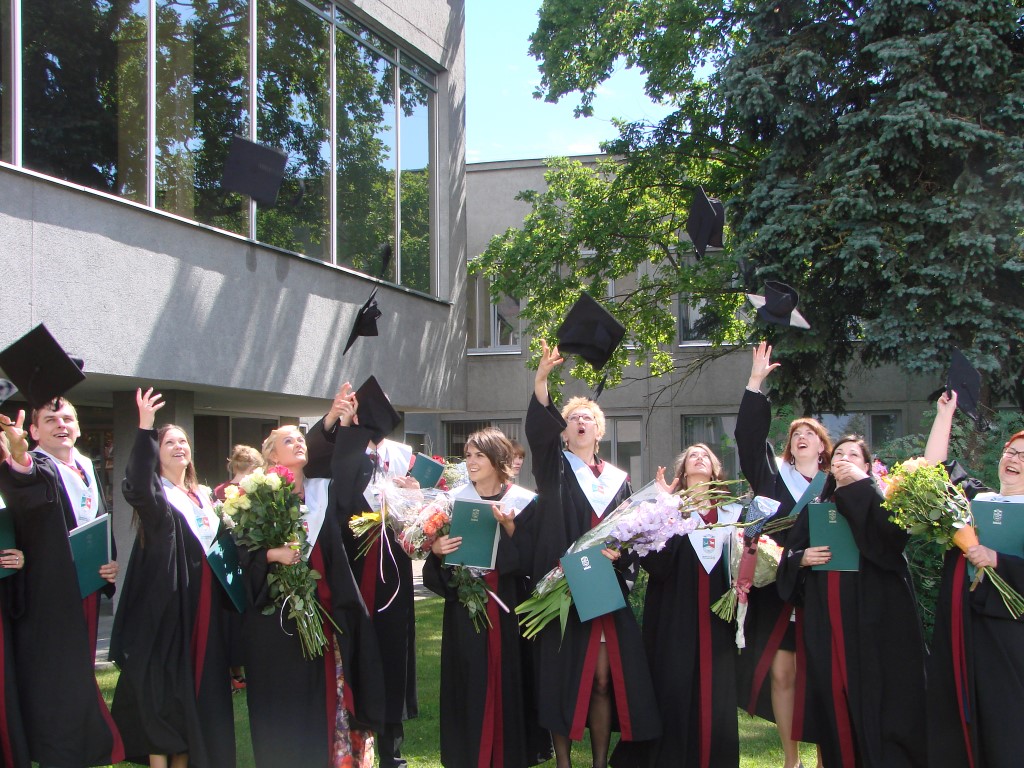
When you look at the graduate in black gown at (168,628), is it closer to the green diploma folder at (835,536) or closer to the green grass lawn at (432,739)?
the green grass lawn at (432,739)

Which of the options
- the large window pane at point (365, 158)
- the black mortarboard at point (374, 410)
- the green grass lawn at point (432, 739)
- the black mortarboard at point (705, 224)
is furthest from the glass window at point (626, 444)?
the black mortarboard at point (374, 410)

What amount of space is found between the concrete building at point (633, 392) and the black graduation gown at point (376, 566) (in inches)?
557

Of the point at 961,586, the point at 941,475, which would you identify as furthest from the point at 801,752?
the point at 941,475

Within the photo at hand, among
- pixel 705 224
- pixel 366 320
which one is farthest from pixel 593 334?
pixel 705 224

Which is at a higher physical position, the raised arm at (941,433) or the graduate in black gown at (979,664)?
the raised arm at (941,433)

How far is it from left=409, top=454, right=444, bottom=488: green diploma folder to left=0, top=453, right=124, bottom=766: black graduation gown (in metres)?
2.01

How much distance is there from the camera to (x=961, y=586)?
5066 millimetres

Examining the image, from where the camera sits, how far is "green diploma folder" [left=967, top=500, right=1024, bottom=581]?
192 inches

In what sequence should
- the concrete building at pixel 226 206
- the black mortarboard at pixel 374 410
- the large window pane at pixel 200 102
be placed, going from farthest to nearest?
the large window pane at pixel 200 102 → the concrete building at pixel 226 206 → the black mortarboard at pixel 374 410

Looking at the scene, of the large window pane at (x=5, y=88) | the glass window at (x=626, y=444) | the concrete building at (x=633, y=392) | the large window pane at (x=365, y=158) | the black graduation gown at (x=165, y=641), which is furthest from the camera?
the glass window at (x=626, y=444)

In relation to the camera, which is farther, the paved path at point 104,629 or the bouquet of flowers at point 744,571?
the paved path at point 104,629

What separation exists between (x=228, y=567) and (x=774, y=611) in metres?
2.97

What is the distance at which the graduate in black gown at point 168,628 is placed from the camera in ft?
16.7

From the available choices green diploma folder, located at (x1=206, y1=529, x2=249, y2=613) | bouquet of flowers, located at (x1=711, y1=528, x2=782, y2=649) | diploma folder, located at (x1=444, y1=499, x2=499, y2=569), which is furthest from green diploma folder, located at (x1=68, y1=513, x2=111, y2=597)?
bouquet of flowers, located at (x1=711, y1=528, x2=782, y2=649)
